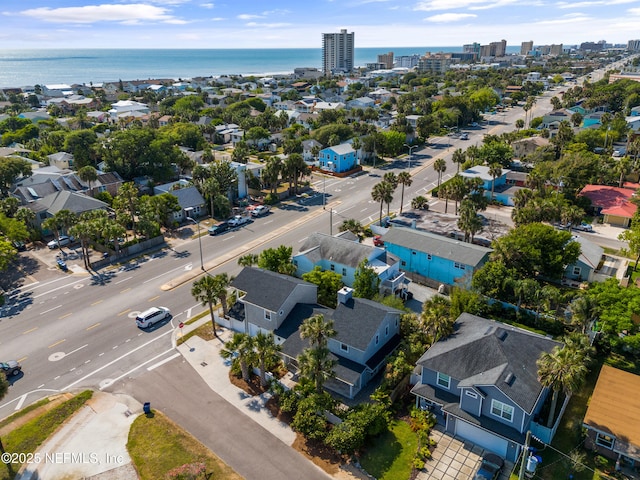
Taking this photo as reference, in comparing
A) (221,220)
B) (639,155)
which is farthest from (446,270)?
(639,155)

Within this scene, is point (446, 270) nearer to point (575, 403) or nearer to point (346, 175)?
point (575, 403)

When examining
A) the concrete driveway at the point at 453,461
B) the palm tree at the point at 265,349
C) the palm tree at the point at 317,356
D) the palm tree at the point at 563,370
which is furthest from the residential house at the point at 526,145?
the palm tree at the point at 265,349

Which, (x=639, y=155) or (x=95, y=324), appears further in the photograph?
(x=639, y=155)

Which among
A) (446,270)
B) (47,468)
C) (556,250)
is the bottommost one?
(47,468)

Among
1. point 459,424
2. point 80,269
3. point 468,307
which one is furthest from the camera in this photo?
point 80,269

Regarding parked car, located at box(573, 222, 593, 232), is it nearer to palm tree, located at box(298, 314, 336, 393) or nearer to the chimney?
the chimney

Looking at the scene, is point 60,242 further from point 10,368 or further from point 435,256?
point 435,256
